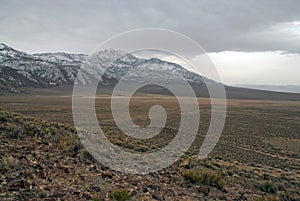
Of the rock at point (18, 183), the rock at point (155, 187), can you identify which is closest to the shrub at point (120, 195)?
the rock at point (155, 187)

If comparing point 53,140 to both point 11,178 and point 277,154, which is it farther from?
point 277,154

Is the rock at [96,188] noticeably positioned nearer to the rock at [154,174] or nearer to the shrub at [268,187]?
the rock at [154,174]

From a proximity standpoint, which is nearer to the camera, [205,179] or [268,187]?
[205,179]

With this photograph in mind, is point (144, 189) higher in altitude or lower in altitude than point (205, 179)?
higher

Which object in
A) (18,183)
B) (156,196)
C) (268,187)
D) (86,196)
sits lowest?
(268,187)

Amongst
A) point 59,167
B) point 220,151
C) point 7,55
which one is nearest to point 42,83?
point 7,55

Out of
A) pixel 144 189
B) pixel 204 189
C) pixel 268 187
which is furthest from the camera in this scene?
pixel 268 187

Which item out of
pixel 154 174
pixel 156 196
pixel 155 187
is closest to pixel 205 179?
pixel 154 174

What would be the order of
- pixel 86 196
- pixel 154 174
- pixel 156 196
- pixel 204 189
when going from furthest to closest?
pixel 154 174
pixel 204 189
pixel 156 196
pixel 86 196

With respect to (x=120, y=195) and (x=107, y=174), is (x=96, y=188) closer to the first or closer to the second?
(x=120, y=195)

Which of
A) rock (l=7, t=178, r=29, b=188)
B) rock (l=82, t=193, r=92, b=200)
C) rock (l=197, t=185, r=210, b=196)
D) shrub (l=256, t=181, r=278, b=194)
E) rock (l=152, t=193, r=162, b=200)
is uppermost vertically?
rock (l=7, t=178, r=29, b=188)

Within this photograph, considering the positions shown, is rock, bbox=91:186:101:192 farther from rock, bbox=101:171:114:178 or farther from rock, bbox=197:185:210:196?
rock, bbox=197:185:210:196

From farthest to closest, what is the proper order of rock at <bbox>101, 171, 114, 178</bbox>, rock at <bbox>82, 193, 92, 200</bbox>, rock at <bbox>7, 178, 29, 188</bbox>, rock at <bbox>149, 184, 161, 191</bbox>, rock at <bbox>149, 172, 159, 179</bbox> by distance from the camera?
rock at <bbox>149, 172, 159, 179</bbox> < rock at <bbox>101, 171, 114, 178</bbox> < rock at <bbox>149, 184, 161, 191</bbox> < rock at <bbox>82, 193, 92, 200</bbox> < rock at <bbox>7, 178, 29, 188</bbox>

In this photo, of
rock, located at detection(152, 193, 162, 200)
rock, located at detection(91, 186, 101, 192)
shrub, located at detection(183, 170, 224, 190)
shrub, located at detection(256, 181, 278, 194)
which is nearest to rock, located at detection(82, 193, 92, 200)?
rock, located at detection(91, 186, 101, 192)
